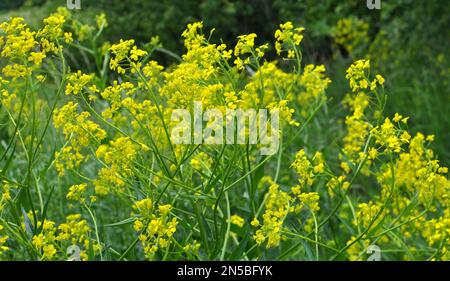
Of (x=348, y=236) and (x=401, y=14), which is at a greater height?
(x=401, y=14)

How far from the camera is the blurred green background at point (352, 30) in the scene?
555cm

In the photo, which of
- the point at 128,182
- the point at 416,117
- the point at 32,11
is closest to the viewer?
the point at 128,182

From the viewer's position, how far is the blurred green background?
218 inches

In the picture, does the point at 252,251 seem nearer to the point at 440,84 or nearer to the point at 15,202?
the point at 15,202

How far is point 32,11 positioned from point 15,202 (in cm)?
787

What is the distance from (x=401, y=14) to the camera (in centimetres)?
668

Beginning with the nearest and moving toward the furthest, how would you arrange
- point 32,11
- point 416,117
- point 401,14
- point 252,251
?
point 252,251, point 416,117, point 401,14, point 32,11

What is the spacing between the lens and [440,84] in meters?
5.86

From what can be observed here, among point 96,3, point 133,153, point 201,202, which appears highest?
point 96,3

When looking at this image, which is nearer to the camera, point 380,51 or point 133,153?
point 133,153

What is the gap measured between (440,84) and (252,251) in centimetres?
417

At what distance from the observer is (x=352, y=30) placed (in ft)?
22.2

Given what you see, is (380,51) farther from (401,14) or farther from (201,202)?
(201,202)

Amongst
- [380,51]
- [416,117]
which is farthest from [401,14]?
[416,117]
